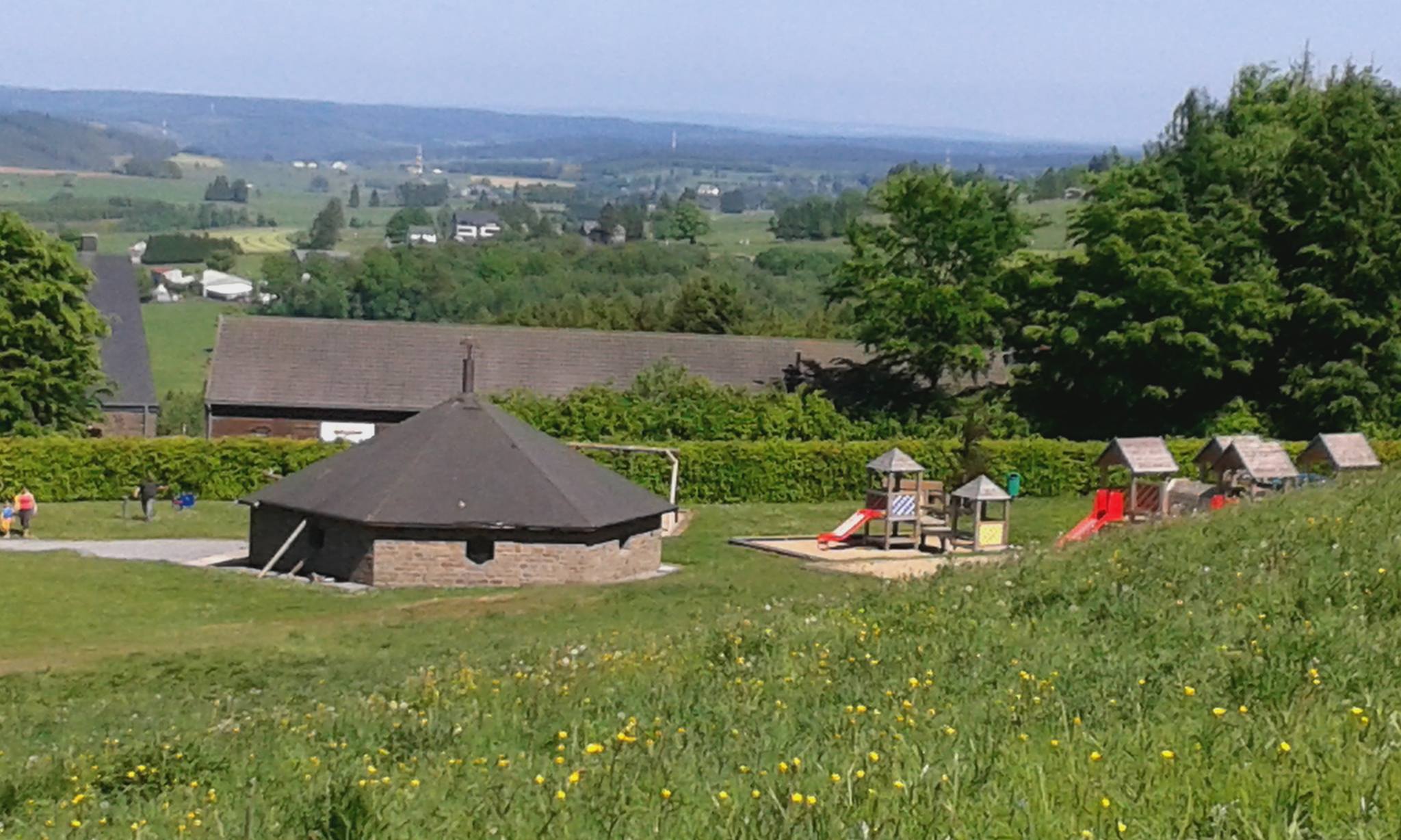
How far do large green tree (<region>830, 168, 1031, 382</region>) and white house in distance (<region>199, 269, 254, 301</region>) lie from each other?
360 ft

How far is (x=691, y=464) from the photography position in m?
42.4

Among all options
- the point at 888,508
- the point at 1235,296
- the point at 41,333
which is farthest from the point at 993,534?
the point at 41,333

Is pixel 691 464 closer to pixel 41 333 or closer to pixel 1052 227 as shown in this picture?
pixel 41 333

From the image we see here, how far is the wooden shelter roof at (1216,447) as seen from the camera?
110 ft

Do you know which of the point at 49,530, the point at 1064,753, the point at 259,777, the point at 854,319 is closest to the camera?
the point at 1064,753

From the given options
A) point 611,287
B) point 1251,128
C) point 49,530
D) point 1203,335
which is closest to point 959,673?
point 49,530

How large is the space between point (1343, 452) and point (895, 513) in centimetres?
937

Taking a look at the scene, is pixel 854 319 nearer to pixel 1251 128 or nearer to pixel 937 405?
pixel 937 405

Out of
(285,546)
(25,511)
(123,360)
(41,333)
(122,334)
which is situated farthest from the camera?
(122,334)

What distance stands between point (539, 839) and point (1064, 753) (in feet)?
8.23

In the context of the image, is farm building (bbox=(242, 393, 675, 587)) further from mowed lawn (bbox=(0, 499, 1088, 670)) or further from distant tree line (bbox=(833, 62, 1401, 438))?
distant tree line (bbox=(833, 62, 1401, 438))

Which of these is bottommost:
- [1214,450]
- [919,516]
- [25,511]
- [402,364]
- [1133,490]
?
[25,511]

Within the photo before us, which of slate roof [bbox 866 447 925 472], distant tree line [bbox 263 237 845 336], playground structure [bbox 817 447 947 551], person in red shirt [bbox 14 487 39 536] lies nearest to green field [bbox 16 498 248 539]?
person in red shirt [bbox 14 487 39 536]

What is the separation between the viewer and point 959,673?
1120 centimetres
